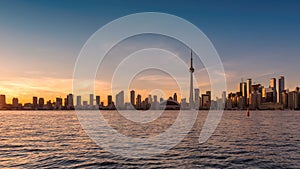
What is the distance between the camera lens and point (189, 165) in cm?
3544

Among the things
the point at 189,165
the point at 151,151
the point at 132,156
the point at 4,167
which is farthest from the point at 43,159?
the point at 189,165

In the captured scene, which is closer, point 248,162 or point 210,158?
point 248,162

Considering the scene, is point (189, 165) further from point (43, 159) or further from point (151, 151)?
point (43, 159)

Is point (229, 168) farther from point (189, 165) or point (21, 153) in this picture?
point (21, 153)

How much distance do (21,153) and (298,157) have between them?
128 feet

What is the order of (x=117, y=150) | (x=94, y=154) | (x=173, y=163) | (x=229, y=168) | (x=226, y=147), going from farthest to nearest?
(x=226, y=147)
(x=117, y=150)
(x=94, y=154)
(x=173, y=163)
(x=229, y=168)

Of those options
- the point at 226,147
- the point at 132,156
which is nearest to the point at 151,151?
the point at 132,156

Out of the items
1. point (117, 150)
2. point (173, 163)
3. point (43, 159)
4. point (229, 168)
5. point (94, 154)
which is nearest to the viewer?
point (229, 168)

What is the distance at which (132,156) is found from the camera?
136 feet

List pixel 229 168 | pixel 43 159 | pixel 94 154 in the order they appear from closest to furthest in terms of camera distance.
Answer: pixel 229 168
pixel 43 159
pixel 94 154

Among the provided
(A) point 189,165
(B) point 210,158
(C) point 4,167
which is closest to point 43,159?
(C) point 4,167

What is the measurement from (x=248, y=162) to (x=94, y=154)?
21.1 m

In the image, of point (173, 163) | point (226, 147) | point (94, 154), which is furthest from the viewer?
point (226, 147)

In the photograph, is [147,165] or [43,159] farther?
[43,159]
